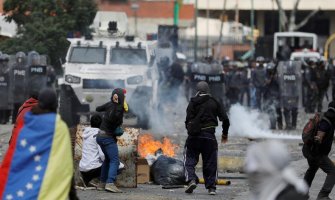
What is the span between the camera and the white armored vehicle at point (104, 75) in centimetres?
2639

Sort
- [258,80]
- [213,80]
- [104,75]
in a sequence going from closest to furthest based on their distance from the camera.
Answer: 1. [104,75]
2. [213,80]
3. [258,80]

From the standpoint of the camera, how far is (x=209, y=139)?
48.7 ft

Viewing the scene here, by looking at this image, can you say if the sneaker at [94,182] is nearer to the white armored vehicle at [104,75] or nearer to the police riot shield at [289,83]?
the white armored vehicle at [104,75]

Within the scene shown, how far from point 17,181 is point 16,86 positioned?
19421 millimetres

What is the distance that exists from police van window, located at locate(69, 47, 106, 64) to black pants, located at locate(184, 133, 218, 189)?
12.1 metres

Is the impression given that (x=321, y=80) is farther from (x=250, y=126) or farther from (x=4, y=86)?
(x=4, y=86)

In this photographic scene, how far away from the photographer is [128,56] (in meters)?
27.0

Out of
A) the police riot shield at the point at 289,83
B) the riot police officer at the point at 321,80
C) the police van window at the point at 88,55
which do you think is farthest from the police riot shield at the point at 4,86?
the riot police officer at the point at 321,80

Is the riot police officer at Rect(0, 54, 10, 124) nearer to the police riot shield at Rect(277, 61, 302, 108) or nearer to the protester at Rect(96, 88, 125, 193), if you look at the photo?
the police riot shield at Rect(277, 61, 302, 108)

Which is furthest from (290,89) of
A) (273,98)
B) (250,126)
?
(250,126)

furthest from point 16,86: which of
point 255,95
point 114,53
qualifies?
point 255,95

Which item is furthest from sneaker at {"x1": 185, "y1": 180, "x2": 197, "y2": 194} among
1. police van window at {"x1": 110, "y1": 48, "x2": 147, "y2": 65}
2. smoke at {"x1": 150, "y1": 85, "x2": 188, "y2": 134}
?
police van window at {"x1": 110, "y1": 48, "x2": 147, "y2": 65}

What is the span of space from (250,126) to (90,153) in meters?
11.6

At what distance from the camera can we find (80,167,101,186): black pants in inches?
600
